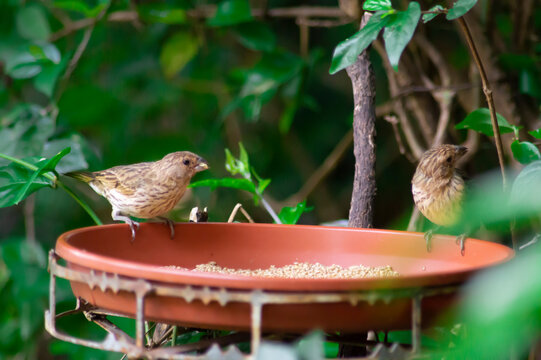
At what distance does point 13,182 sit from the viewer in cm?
171

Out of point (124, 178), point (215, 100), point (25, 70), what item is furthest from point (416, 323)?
point (215, 100)

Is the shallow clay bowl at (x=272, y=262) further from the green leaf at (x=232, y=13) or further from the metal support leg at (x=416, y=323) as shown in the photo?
the green leaf at (x=232, y=13)

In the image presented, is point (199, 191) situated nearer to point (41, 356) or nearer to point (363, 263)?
point (41, 356)

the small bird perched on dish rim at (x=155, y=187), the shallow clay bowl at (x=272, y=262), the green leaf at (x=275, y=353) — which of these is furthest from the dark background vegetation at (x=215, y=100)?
the green leaf at (x=275, y=353)

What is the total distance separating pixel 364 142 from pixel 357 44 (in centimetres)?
40

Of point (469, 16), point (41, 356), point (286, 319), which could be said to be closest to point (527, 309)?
point (286, 319)

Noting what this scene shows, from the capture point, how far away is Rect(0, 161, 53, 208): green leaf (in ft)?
5.44

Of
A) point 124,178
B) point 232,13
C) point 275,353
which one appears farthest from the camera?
point 232,13

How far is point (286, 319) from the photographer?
102 cm

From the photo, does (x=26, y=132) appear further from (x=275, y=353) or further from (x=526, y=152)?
(x=275, y=353)

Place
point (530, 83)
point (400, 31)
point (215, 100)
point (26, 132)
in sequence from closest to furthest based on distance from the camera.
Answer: point (400, 31) → point (530, 83) → point (26, 132) → point (215, 100)

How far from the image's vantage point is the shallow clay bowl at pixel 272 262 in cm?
100

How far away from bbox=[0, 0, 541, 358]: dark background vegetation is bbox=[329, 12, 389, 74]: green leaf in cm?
71

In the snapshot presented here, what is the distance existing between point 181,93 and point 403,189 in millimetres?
1624
